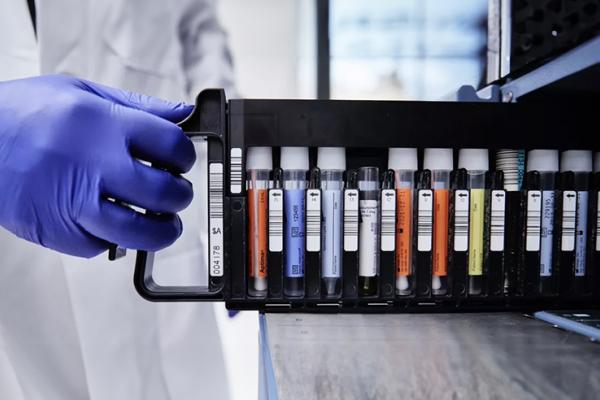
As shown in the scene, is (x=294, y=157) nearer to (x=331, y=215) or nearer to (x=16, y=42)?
(x=331, y=215)

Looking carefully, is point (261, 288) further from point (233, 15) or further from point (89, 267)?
point (233, 15)

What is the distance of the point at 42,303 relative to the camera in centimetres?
78

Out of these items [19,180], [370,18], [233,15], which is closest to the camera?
[19,180]

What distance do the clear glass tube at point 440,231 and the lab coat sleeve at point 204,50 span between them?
590 mm

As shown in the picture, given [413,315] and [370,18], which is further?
[370,18]

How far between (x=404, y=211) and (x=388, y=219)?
0.03 meters

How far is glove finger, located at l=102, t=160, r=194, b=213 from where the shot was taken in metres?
0.52

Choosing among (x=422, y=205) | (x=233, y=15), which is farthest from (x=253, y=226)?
(x=233, y=15)

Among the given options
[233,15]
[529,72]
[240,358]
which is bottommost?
[240,358]

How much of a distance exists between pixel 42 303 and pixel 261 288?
1.59ft

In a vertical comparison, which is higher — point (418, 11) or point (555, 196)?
point (418, 11)

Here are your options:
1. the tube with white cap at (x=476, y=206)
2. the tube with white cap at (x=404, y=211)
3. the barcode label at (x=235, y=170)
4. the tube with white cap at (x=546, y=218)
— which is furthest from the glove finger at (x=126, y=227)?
the tube with white cap at (x=546, y=218)

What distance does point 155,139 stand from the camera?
52cm

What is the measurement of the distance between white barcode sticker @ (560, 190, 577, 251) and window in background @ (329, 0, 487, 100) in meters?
0.67
